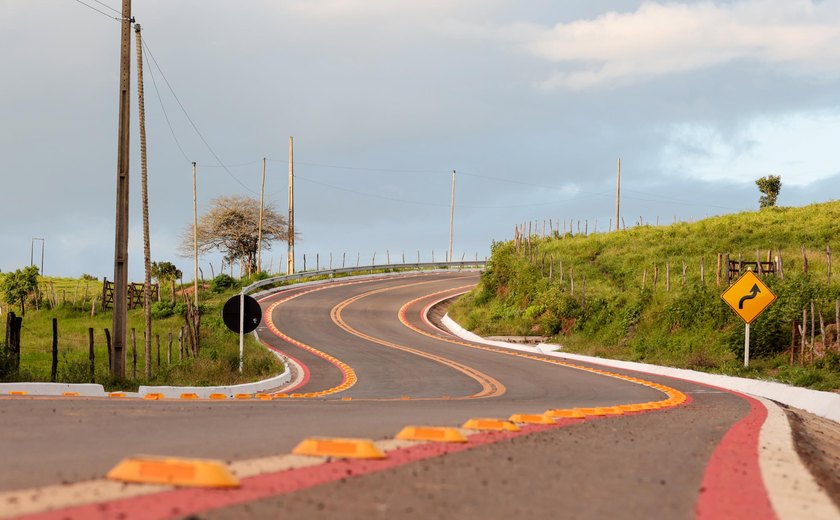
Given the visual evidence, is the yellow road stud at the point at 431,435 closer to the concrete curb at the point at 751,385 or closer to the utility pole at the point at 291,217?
the concrete curb at the point at 751,385

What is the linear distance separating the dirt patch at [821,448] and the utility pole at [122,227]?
16.0 metres

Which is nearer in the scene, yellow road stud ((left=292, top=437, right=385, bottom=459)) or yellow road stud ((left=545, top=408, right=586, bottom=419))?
yellow road stud ((left=292, top=437, right=385, bottom=459))

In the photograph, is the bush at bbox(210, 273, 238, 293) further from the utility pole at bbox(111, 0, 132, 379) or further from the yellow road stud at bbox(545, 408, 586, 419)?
the yellow road stud at bbox(545, 408, 586, 419)

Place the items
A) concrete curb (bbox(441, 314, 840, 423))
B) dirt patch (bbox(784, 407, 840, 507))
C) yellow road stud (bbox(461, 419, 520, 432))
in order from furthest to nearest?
concrete curb (bbox(441, 314, 840, 423)) < yellow road stud (bbox(461, 419, 520, 432)) < dirt patch (bbox(784, 407, 840, 507))

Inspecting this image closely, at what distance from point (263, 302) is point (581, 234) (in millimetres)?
27327

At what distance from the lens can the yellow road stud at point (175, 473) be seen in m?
5.66

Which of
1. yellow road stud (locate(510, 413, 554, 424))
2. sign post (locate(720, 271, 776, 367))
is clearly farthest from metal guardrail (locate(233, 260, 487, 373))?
yellow road stud (locate(510, 413, 554, 424))

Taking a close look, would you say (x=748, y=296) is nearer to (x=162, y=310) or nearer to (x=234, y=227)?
(x=162, y=310)

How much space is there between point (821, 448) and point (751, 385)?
47.4 ft

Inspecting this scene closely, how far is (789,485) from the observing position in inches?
288

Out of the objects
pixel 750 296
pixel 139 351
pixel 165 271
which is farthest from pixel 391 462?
pixel 165 271

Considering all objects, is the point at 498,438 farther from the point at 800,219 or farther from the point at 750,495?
the point at 800,219

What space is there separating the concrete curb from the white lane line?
10.6 metres

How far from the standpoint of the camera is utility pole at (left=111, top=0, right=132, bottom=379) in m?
24.5
